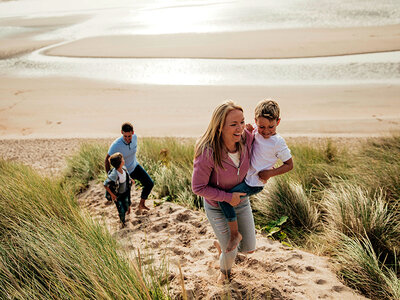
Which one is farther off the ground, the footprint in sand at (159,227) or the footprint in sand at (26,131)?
the footprint in sand at (159,227)

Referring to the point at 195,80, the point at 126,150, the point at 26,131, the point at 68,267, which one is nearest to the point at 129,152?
the point at 126,150

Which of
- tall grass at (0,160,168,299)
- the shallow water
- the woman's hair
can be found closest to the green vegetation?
tall grass at (0,160,168,299)

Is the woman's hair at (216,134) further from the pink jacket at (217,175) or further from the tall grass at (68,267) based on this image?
the tall grass at (68,267)

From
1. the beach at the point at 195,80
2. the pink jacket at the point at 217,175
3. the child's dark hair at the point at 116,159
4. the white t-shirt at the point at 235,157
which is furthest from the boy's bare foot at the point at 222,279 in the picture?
the beach at the point at 195,80

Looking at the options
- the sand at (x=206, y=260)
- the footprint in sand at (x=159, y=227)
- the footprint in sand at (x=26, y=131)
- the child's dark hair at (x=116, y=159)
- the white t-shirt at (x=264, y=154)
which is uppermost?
the white t-shirt at (x=264, y=154)

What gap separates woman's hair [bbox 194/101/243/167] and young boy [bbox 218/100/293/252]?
26cm

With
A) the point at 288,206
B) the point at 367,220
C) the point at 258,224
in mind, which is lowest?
the point at 258,224

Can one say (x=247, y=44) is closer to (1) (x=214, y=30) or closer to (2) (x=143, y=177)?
(1) (x=214, y=30)

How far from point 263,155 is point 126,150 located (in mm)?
2451

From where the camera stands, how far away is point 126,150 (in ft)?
16.2

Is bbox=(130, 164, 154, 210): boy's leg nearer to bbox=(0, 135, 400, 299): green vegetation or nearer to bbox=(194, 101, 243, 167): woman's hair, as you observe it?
bbox=(0, 135, 400, 299): green vegetation

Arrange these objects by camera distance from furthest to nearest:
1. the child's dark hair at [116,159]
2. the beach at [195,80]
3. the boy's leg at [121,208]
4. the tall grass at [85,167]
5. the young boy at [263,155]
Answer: the beach at [195,80]
the tall grass at [85,167]
the boy's leg at [121,208]
the child's dark hair at [116,159]
the young boy at [263,155]

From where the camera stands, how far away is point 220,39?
2341cm

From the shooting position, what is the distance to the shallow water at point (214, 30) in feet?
53.9
